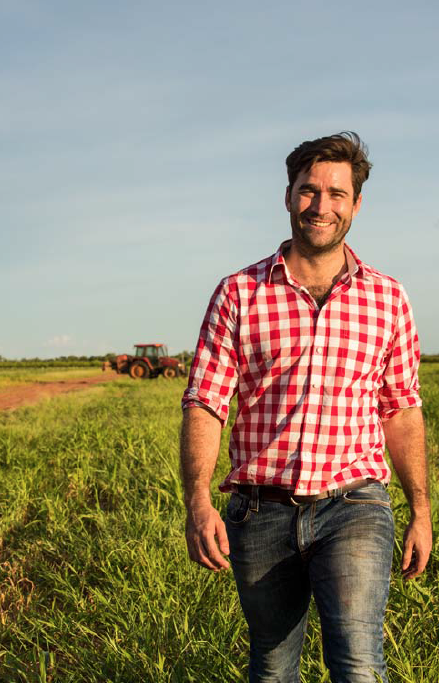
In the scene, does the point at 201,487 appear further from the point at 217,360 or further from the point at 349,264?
the point at 349,264

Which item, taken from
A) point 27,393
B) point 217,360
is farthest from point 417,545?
point 27,393

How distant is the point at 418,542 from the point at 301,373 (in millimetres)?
712

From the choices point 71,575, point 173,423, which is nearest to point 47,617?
point 71,575

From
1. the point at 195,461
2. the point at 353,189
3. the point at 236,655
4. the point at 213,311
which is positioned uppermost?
the point at 353,189

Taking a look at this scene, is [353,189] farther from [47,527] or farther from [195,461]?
[47,527]

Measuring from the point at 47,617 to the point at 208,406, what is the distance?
6.67 ft

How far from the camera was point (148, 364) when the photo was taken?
32.8 m

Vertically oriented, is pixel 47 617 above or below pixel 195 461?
below

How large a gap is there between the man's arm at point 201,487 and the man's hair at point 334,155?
99cm

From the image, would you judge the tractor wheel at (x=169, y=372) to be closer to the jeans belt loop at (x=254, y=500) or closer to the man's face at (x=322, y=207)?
the man's face at (x=322, y=207)

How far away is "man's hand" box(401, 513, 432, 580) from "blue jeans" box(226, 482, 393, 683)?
0.16 m

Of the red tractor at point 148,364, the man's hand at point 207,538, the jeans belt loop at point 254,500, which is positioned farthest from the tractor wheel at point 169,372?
the man's hand at point 207,538

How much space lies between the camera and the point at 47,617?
3801 millimetres

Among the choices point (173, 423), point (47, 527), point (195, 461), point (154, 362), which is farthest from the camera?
point (154, 362)
